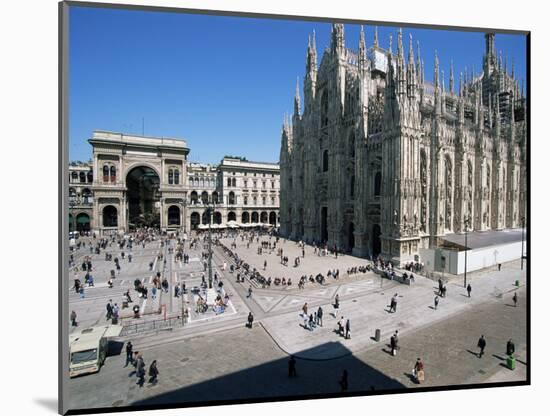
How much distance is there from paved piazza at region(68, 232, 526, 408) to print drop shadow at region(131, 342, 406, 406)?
1.3 inches

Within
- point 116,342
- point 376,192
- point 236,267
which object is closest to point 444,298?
point 376,192

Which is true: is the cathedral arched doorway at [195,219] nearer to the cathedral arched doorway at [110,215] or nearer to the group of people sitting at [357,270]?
the cathedral arched doorway at [110,215]

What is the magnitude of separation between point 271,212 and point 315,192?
19.2 metres

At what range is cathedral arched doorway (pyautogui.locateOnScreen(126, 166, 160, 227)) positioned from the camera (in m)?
41.0

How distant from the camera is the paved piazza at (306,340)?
8.65 m

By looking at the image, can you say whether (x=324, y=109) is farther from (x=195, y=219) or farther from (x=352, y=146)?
(x=195, y=219)

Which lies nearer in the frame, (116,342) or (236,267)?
(116,342)

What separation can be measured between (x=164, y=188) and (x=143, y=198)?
12.7m

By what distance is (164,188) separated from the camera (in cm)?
3319

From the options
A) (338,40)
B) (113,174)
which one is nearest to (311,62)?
(338,40)

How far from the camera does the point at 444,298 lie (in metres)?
16.2

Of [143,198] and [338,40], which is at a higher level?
[338,40]

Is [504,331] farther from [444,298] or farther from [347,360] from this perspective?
[347,360]

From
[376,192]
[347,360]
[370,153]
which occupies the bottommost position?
[347,360]
